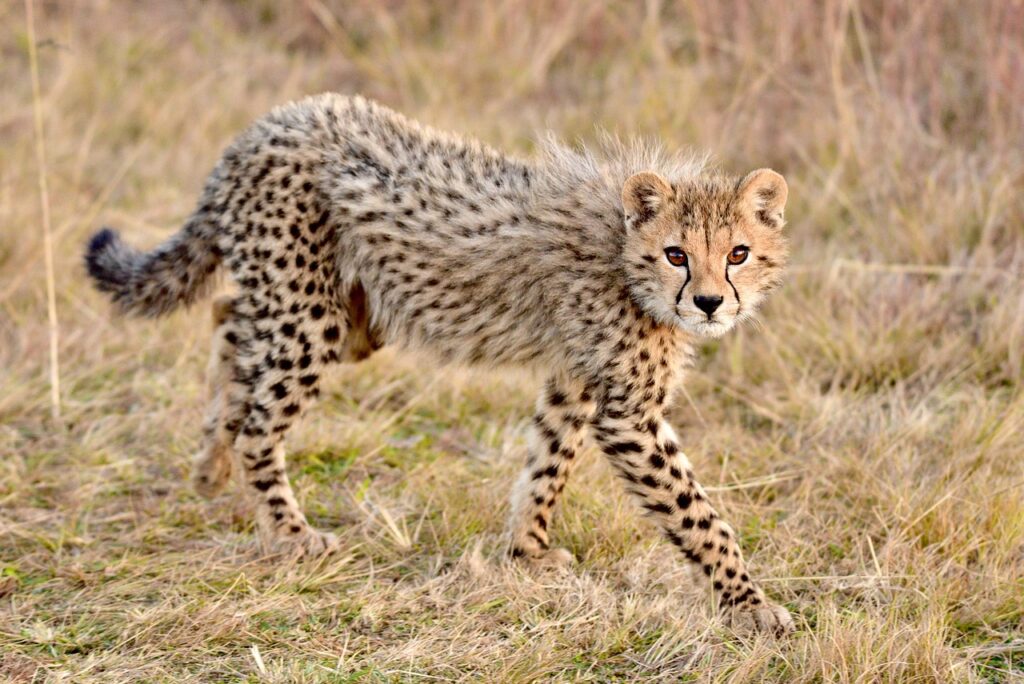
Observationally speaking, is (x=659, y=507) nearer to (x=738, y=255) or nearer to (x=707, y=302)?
(x=707, y=302)

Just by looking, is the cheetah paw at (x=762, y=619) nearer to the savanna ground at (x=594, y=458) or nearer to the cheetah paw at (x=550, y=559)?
the savanna ground at (x=594, y=458)

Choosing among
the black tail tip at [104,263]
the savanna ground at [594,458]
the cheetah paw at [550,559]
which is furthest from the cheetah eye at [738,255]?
the black tail tip at [104,263]

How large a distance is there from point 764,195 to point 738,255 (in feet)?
0.75

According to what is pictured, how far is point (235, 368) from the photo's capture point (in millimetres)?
4582

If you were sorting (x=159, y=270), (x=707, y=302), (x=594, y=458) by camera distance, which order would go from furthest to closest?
(x=594, y=458)
(x=159, y=270)
(x=707, y=302)

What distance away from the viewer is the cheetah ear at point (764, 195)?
3871 mm

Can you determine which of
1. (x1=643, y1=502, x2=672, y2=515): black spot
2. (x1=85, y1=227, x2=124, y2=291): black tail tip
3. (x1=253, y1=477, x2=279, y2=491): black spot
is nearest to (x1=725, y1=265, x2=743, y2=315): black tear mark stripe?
(x1=643, y1=502, x2=672, y2=515): black spot

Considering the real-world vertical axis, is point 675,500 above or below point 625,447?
below

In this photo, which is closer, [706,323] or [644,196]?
[706,323]

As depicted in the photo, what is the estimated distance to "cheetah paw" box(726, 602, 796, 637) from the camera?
3754 mm

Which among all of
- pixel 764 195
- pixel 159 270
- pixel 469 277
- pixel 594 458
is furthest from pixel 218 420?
pixel 764 195

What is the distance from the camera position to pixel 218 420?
15.1 ft

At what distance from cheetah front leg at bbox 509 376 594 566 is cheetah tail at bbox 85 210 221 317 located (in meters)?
1.24

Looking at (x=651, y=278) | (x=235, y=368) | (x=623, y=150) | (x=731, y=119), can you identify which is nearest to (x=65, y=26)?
(x=731, y=119)
